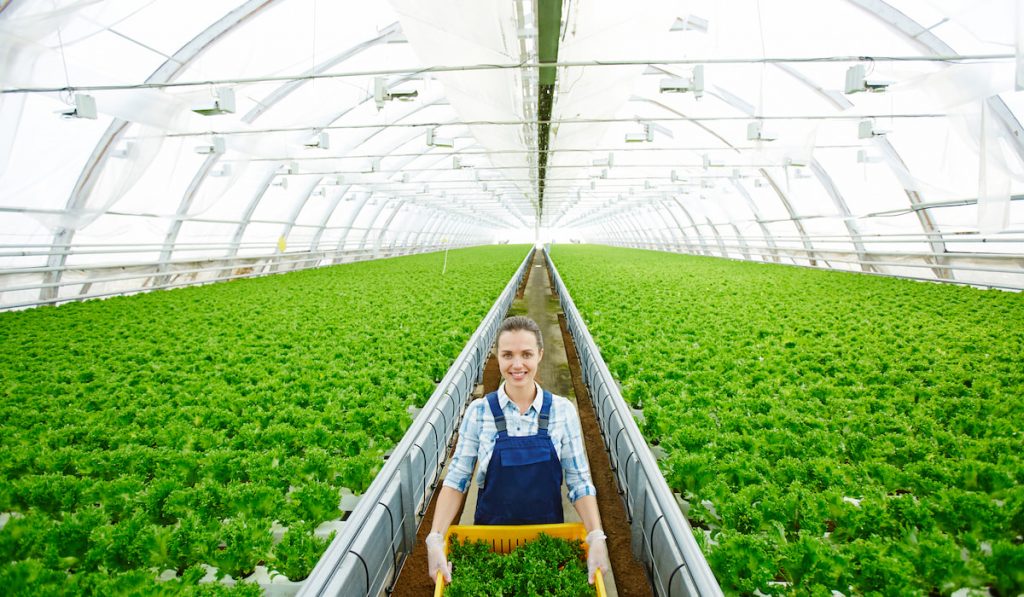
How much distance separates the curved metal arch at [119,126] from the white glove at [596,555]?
11.6 metres

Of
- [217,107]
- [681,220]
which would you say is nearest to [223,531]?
[217,107]

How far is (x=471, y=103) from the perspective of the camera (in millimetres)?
9398

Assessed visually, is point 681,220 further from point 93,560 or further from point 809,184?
point 93,560

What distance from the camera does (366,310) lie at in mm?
9219

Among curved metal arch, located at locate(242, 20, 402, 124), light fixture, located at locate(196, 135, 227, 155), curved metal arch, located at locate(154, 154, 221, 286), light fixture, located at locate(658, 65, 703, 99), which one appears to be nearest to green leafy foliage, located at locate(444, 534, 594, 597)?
light fixture, located at locate(658, 65, 703, 99)

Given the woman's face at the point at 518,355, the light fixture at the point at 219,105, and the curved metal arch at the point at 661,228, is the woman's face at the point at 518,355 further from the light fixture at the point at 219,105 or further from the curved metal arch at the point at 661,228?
the curved metal arch at the point at 661,228

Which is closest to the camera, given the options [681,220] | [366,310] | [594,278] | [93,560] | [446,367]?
[93,560]

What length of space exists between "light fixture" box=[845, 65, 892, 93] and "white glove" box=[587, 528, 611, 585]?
7908 millimetres

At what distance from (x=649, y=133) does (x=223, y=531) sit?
12.1 meters

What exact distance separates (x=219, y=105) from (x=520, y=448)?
26.6 ft

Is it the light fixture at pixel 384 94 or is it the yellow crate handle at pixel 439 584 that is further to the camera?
the light fixture at pixel 384 94


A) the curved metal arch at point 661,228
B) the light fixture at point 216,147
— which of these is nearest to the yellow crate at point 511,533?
the light fixture at point 216,147

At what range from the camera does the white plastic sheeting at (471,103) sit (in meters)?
6.59

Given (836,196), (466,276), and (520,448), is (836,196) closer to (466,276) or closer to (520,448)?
(466,276)
